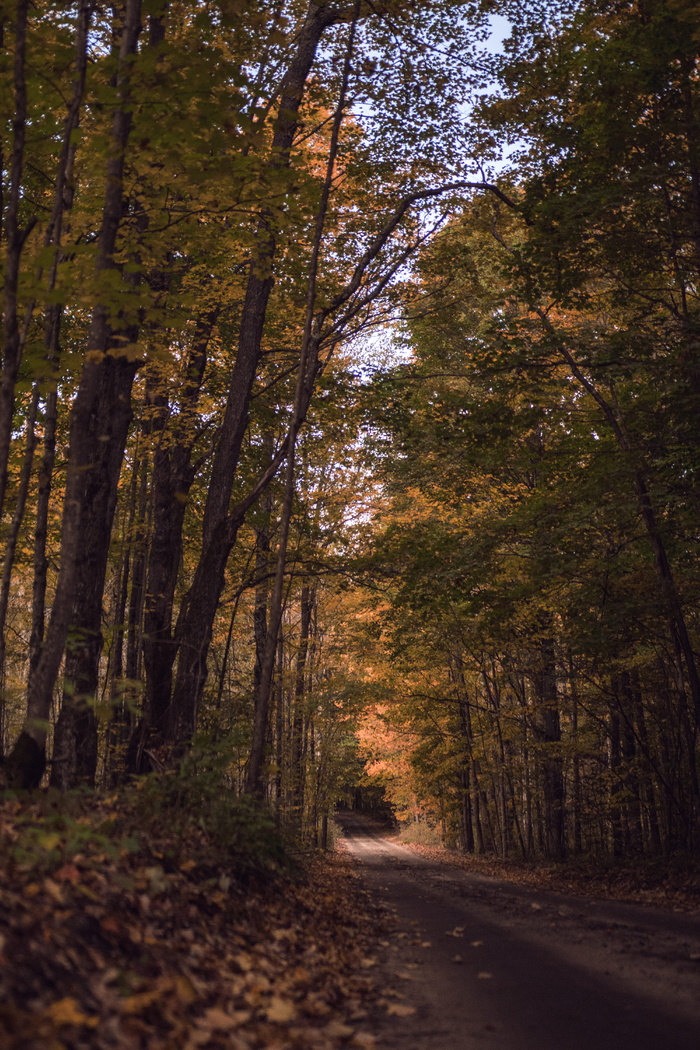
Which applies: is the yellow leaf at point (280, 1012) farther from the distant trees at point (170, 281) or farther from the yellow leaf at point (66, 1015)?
the distant trees at point (170, 281)

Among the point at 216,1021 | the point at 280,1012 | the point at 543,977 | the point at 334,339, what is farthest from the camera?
the point at 334,339

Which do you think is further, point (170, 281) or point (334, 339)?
point (170, 281)

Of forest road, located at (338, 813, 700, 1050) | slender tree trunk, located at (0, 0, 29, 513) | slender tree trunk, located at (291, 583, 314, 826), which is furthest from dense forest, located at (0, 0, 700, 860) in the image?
slender tree trunk, located at (291, 583, 314, 826)

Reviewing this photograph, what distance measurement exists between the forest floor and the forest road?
35 mm

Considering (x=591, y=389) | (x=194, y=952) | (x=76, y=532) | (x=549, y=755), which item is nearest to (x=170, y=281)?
(x=591, y=389)

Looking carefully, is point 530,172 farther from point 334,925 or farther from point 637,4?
point 334,925

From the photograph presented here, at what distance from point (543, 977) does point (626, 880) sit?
8.84 metres

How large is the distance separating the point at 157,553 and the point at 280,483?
355 centimetres

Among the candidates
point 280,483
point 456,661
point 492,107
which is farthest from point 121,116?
point 456,661

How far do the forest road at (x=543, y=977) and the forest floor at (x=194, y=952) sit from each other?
0.12ft

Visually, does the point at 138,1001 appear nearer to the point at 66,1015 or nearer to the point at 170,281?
the point at 66,1015

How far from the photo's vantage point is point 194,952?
4.02 m

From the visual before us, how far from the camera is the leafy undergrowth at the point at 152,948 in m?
2.78

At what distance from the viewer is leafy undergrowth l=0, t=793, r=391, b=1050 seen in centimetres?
278
